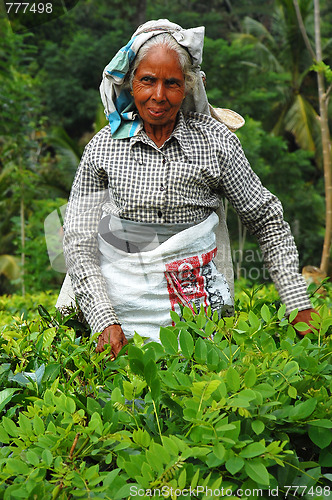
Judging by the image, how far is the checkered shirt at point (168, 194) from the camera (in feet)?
6.97

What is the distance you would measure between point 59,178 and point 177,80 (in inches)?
476

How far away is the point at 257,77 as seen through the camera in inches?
631

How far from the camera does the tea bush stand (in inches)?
38.6

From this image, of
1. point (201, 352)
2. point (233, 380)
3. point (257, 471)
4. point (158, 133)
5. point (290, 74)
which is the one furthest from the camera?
point (290, 74)

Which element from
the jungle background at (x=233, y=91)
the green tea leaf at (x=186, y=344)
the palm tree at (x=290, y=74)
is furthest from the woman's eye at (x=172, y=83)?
the palm tree at (x=290, y=74)

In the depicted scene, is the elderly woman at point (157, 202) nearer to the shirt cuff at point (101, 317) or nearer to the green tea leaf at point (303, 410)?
the shirt cuff at point (101, 317)

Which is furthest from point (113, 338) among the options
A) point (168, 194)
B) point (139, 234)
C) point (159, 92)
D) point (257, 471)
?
point (257, 471)

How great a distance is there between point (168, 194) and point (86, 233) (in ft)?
1.11

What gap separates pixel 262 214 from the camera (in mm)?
2242

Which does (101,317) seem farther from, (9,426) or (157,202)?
(9,426)

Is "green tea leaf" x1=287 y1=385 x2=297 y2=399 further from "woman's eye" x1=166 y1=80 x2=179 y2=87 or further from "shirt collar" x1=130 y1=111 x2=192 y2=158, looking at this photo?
"woman's eye" x1=166 y1=80 x2=179 y2=87

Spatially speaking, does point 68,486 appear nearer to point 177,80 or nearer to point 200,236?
point 200,236

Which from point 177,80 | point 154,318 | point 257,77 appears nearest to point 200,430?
point 154,318

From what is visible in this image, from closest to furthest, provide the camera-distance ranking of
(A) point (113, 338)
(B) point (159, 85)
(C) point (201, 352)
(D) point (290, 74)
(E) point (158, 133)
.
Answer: (C) point (201, 352) < (A) point (113, 338) < (B) point (159, 85) < (E) point (158, 133) < (D) point (290, 74)
